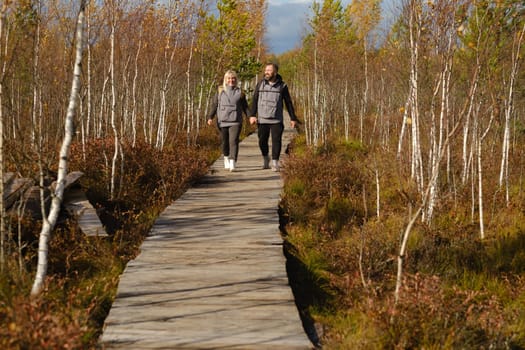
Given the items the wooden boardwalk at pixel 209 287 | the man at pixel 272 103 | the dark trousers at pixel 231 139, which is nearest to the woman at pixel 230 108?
the dark trousers at pixel 231 139

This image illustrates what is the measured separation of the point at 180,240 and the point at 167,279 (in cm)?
117

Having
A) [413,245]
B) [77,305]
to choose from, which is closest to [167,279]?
[77,305]

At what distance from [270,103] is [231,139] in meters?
0.91

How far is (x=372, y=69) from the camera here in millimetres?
20672

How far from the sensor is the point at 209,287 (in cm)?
460

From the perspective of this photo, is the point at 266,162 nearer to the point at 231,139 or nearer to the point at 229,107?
the point at 231,139

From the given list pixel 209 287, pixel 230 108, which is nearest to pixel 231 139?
pixel 230 108

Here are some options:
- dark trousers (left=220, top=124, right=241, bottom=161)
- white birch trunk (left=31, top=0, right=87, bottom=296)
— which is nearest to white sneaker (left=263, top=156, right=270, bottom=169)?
dark trousers (left=220, top=124, right=241, bottom=161)

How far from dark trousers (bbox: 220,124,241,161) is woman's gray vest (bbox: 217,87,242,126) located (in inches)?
4.6

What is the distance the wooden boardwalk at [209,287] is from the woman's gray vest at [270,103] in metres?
2.70

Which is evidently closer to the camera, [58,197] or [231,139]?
[58,197]

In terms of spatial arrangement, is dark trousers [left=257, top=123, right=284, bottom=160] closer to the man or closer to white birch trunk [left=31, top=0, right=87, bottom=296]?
the man

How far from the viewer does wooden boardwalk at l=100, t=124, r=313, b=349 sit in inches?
145

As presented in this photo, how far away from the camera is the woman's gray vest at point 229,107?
9.80 m
